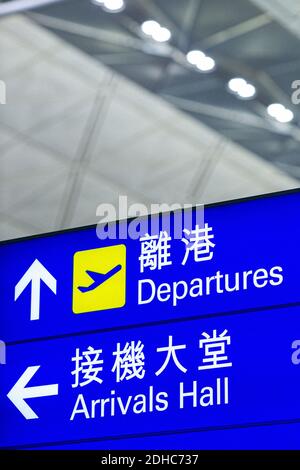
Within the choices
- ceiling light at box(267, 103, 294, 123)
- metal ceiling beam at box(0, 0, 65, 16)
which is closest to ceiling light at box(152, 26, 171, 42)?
ceiling light at box(267, 103, 294, 123)

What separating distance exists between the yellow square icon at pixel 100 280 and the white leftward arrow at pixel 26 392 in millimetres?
406

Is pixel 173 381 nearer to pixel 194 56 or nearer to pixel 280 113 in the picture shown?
pixel 194 56

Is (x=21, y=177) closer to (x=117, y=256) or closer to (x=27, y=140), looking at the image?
(x=27, y=140)

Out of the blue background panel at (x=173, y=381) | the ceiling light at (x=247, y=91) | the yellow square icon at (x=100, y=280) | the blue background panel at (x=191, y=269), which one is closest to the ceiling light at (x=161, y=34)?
the ceiling light at (x=247, y=91)

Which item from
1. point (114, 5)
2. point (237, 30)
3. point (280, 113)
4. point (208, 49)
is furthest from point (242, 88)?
point (114, 5)

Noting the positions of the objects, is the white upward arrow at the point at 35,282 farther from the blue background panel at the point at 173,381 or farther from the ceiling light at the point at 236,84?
the ceiling light at the point at 236,84

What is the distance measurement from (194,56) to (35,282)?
16000 millimetres

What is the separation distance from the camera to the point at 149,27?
2062 centimetres

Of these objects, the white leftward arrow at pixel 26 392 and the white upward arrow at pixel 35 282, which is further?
the white upward arrow at pixel 35 282

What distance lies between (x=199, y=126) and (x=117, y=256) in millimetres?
21314

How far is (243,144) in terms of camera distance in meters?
27.1

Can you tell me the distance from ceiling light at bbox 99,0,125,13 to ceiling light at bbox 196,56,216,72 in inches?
80.2

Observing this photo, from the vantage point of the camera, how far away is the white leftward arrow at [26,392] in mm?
5285

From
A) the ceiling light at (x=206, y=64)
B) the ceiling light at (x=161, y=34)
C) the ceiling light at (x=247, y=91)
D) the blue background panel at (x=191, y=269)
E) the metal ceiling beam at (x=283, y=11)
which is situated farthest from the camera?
the ceiling light at (x=247, y=91)
